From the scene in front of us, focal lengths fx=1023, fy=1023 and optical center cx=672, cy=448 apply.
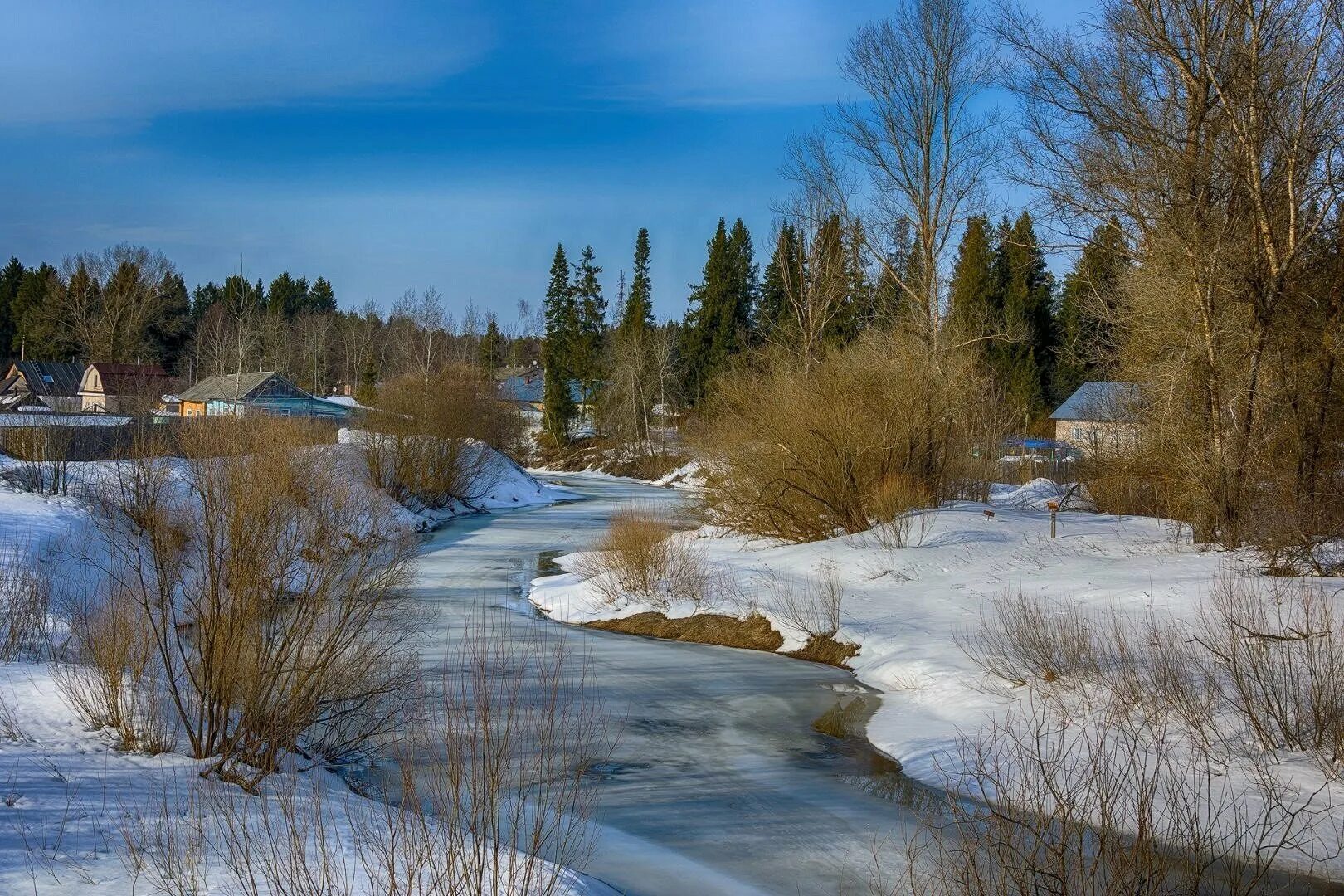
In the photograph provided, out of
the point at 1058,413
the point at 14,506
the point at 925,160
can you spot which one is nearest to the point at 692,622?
the point at 14,506

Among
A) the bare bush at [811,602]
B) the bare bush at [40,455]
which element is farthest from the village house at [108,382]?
the bare bush at [811,602]

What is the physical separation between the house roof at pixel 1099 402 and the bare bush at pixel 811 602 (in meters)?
7.74

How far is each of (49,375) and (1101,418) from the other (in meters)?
69.0

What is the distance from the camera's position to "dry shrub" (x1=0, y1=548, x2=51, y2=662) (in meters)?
10.9

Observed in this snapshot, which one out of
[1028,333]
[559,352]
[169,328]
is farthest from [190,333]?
[1028,333]

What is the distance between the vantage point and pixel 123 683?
328 inches

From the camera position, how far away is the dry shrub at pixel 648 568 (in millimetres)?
18750

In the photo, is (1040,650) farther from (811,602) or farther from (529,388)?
(529,388)

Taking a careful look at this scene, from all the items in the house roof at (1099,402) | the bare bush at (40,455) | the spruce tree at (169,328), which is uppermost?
the spruce tree at (169,328)

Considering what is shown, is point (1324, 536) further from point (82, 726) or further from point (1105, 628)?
point (82, 726)

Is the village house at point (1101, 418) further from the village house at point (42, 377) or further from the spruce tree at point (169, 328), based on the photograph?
the spruce tree at point (169, 328)

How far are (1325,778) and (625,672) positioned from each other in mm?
8704

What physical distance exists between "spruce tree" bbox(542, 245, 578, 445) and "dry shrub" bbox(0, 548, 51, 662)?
54534mm

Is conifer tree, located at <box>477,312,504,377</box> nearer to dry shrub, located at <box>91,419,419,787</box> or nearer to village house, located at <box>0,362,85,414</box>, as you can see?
village house, located at <box>0,362,85,414</box>
